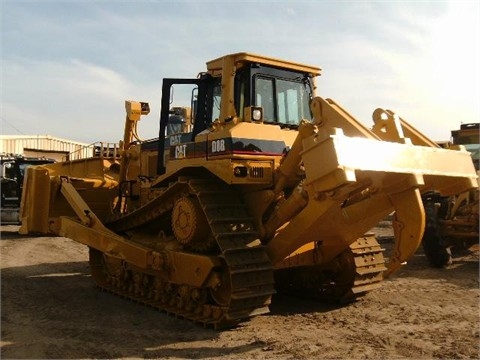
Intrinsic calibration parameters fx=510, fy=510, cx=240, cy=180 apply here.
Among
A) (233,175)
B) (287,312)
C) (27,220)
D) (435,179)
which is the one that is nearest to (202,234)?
(233,175)

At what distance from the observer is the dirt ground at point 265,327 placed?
496 centimetres

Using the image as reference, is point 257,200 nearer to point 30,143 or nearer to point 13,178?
point 13,178

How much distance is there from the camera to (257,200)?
601 cm

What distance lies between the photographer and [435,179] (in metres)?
5.09

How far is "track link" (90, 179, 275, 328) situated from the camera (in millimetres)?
5363

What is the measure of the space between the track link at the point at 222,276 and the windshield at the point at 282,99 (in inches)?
45.7

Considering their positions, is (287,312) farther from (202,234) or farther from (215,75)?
(215,75)

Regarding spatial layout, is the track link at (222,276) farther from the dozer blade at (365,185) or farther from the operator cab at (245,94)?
the operator cab at (245,94)

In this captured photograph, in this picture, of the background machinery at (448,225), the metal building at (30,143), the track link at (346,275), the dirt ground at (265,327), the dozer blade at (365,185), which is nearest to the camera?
the dozer blade at (365,185)

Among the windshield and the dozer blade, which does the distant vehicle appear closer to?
the windshield

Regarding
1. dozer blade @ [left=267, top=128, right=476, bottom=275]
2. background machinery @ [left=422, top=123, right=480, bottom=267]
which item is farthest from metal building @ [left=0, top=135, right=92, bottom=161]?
dozer blade @ [left=267, top=128, right=476, bottom=275]

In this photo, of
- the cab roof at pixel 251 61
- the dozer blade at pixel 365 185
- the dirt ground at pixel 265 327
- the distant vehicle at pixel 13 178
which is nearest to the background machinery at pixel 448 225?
the dirt ground at pixel 265 327

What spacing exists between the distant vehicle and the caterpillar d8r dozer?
10.3 metres

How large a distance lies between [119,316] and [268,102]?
3305 mm
